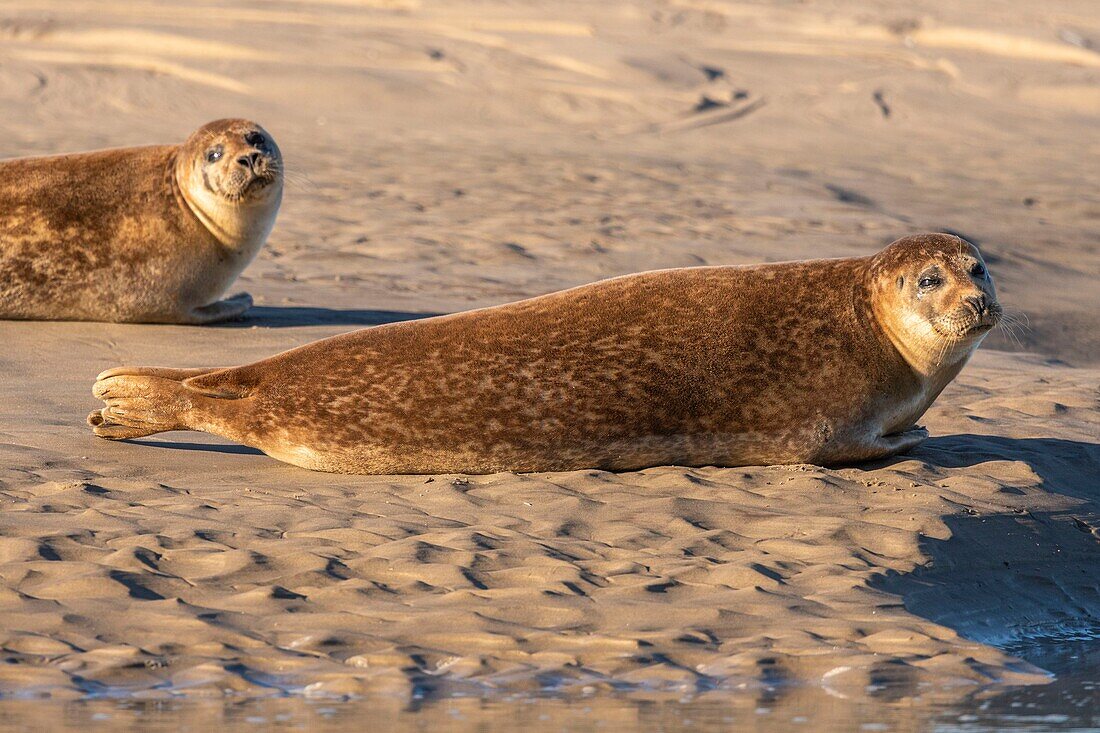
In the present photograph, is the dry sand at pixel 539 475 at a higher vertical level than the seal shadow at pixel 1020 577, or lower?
higher

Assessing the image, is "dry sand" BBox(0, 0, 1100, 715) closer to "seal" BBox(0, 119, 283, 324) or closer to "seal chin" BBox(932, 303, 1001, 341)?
"seal" BBox(0, 119, 283, 324)

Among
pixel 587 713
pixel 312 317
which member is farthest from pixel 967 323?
pixel 312 317

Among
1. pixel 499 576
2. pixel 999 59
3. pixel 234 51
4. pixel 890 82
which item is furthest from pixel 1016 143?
pixel 499 576

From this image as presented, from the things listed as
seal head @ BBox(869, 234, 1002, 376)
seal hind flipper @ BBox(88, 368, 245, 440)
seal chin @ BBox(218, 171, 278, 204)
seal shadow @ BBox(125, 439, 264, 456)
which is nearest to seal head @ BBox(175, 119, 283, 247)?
seal chin @ BBox(218, 171, 278, 204)

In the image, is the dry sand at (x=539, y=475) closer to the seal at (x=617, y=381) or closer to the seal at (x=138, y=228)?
the seal at (x=617, y=381)

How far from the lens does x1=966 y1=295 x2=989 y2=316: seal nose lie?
19.4ft

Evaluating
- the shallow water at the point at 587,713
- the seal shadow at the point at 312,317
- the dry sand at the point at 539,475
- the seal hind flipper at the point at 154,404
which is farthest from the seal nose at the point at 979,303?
the seal shadow at the point at 312,317

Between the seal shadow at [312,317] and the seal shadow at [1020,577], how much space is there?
11.5 ft

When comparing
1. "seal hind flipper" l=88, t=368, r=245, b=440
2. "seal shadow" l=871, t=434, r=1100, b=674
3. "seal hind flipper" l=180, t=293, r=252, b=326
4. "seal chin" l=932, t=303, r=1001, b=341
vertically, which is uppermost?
"seal chin" l=932, t=303, r=1001, b=341

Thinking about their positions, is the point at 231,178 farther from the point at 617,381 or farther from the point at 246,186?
the point at 617,381

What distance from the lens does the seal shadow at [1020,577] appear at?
4801 mm

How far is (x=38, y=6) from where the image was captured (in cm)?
2045

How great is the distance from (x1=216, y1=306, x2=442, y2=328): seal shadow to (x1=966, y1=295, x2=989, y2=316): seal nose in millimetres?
3339

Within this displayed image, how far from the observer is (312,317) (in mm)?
8750
